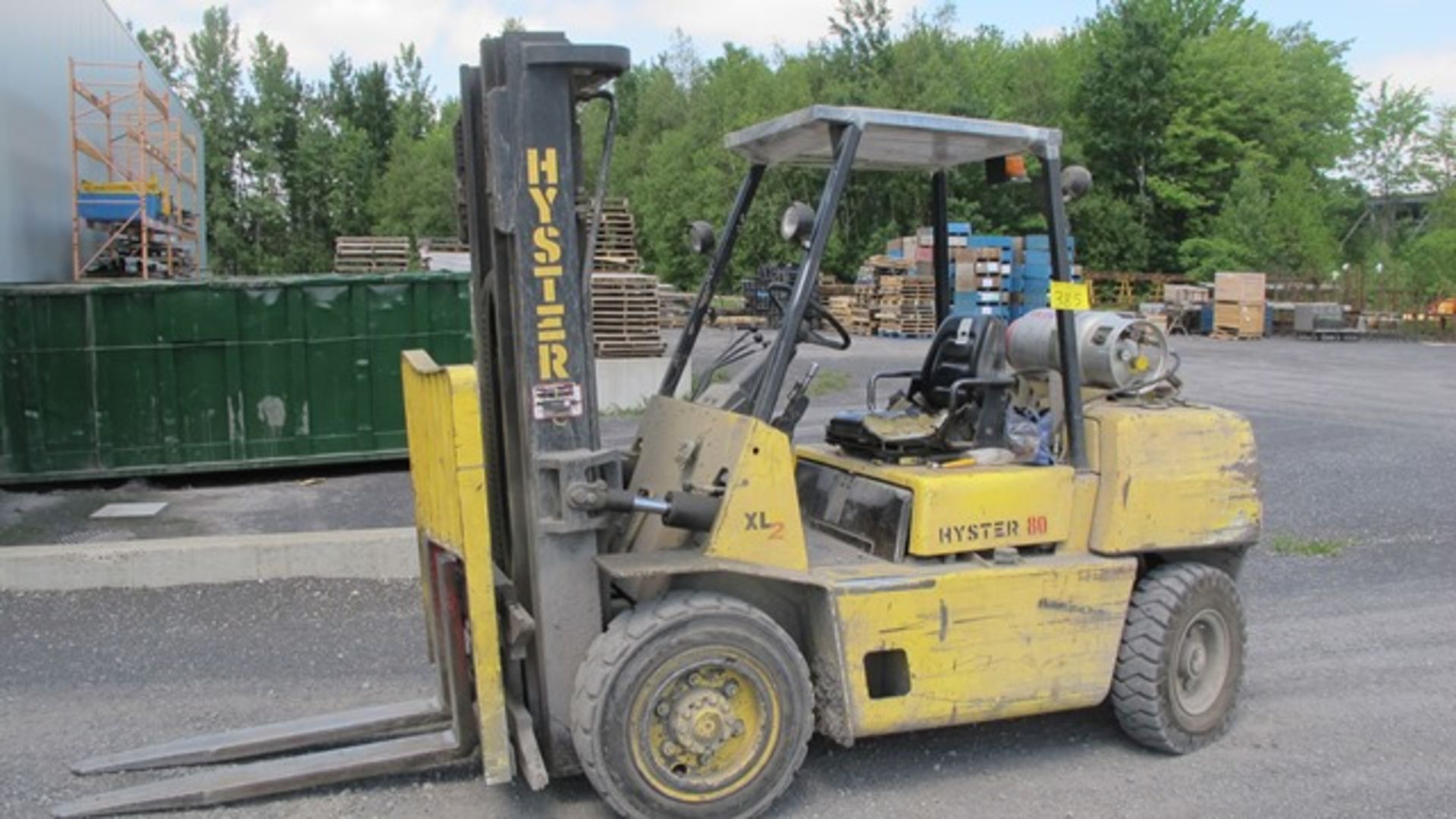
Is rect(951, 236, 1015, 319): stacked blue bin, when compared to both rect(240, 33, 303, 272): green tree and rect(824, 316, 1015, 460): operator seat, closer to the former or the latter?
rect(824, 316, 1015, 460): operator seat

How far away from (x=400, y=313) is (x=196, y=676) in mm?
7031

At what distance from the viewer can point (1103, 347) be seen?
535 cm

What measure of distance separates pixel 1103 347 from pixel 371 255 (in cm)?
1976

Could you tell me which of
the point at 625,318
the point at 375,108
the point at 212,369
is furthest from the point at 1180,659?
the point at 375,108

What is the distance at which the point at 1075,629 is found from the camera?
16.3 feet

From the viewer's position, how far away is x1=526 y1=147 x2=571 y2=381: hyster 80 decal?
→ 169 inches

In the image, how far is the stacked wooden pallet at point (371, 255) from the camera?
2252 centimetres

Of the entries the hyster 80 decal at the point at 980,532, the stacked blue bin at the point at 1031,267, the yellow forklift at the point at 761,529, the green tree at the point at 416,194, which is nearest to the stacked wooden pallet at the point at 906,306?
the stacked blue bin at the point at 1031,267

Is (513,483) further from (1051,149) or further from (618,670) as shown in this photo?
(1051,149)

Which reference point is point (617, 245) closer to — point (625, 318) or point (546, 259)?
point (625, 318)

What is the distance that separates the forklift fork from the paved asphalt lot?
142 millimetres

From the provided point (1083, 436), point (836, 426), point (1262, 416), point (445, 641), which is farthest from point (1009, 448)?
point (1262, 416)

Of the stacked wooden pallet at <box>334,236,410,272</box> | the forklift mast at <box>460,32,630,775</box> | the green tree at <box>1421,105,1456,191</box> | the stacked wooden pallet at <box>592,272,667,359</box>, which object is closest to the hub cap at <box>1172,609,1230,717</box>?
the forklift mast at <box>460,32,630,775</box>

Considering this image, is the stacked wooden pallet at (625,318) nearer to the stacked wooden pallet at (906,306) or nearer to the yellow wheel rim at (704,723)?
the yellow wheel rim at (704,723)
